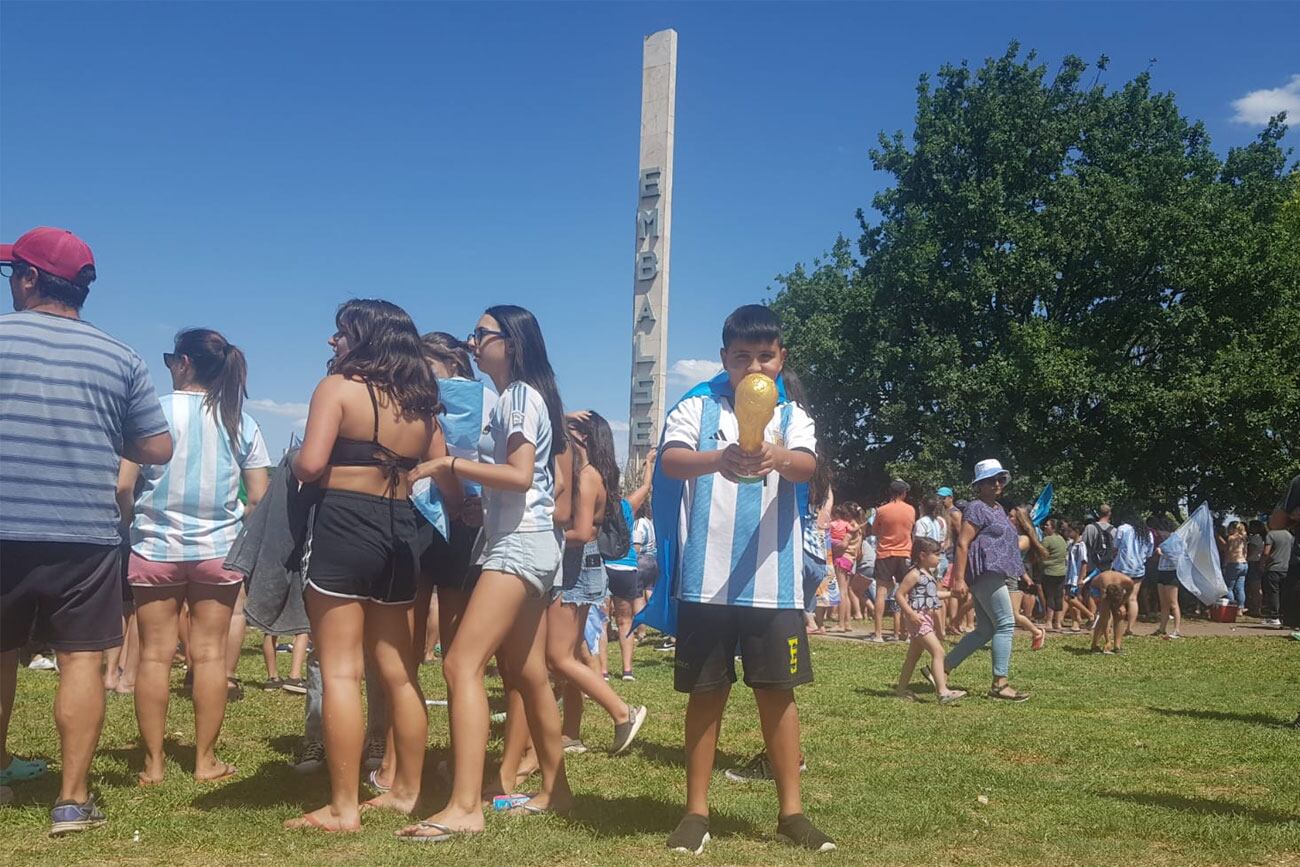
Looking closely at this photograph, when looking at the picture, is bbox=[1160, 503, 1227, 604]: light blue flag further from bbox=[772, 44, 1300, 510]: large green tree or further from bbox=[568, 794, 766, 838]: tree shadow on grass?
bbox=[772, 44, 1300, 510]: large green tree

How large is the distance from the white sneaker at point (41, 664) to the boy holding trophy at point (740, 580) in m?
7.40

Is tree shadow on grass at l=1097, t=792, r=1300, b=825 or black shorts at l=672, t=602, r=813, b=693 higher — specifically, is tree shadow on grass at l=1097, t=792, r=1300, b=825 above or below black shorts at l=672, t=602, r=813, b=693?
below

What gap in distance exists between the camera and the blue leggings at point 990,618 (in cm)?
863

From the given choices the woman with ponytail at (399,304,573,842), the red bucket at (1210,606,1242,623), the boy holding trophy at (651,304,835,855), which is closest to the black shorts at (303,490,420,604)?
the woman with ponytail at (399,304,573,842)

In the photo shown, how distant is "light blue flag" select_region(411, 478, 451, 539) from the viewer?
430 cm

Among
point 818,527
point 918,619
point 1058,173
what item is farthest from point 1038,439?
point 818,527

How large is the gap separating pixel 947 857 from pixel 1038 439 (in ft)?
78.7

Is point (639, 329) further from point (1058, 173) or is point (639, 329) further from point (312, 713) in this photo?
point (312, 713)

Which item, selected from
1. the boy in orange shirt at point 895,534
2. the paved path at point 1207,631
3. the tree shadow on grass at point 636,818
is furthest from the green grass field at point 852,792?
the paved path at point 1207,631

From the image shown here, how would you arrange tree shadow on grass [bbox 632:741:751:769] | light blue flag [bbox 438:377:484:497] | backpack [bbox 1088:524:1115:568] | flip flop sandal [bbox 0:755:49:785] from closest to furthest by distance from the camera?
light blue flag [bbox 438:377:484:497] < flip flop sandal [bbox 0:755:49:785] < tree shadow on grass [bbox 632:741:751:769] < backpack [bbox 1088:524:1115:568]

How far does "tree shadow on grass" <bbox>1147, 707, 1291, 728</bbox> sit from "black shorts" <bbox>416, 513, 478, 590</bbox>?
6185mm

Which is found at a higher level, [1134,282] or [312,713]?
[1134,282]

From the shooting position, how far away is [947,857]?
412 cm

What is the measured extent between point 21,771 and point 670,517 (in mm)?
3321
